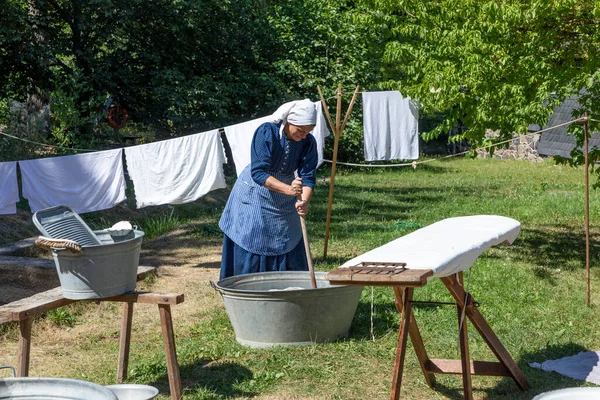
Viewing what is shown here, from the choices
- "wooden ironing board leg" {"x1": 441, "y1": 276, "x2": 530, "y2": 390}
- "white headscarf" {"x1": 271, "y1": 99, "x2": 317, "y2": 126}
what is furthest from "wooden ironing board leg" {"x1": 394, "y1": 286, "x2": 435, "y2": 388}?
"white headscarf" {"x1": 271, "y1": 99, "x2": 317, "y2": 126}

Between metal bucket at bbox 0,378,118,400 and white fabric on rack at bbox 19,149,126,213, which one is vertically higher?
white fabric on rack at bbox 19,149,126,213

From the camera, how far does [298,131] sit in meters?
5.75

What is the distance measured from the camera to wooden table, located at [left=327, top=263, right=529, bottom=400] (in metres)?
3.75

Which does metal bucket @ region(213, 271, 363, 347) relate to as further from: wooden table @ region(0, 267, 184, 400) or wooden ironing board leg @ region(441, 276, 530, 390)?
wooden ironing board leg @ region(441, 276, 530, 390)

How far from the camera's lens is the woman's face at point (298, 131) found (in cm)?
571

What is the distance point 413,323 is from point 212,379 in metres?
1.35

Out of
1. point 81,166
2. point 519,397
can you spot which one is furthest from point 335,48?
point 519,397

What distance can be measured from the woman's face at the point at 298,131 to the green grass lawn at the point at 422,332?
1292 millimetres

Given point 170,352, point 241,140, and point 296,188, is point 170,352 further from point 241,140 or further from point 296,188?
point 241,140

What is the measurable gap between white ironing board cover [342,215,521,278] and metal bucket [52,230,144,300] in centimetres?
125

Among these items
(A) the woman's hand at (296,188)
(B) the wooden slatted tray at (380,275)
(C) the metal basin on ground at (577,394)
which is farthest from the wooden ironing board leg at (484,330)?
(C) the metal basin on ground at (577,394)

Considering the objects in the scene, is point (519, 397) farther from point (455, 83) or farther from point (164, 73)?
point (164, 73)

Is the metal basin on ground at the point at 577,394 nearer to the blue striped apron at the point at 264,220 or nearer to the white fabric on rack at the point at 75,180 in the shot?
the blue striped apron at the point at 264,220

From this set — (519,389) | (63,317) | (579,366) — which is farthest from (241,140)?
(519,389)
